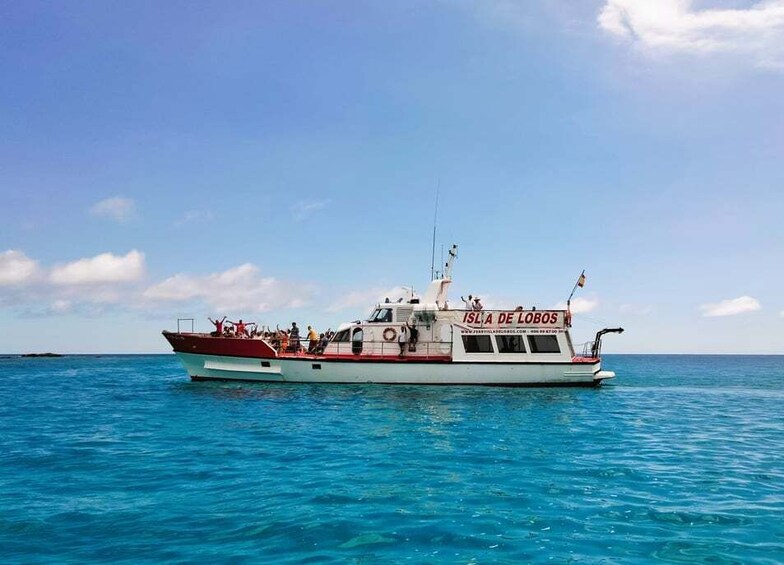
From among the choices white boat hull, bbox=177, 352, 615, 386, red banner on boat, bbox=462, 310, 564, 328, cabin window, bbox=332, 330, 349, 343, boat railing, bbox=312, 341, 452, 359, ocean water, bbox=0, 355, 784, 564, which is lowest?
ocean water, bbox=0, 355, 784, 564

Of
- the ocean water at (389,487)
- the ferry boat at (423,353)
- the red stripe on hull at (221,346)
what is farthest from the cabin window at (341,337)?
the ocean water at (389,487)

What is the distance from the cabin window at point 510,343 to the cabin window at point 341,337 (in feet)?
26.3

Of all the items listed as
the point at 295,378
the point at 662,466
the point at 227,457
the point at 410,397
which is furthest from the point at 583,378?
the point at 227,457

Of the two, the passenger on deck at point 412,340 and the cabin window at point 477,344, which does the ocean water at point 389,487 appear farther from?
the passenger on deck at point 412,340

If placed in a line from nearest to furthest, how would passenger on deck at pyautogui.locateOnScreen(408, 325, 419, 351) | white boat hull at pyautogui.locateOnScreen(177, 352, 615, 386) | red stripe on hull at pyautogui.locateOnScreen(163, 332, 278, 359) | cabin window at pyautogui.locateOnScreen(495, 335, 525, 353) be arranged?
1. white boat hull at pyautogui.locateOnScreen(177, 352, 615, 386)
2. red stripe on hull at pyautogui.locateOnScreen(163, 332, 278, 359)
3. cabin window at pyautogui.locateOnScreen(495, 335, 525, 353)
4. passenger on deck at pyautogui.locateOnScreen(408, 325, 419, 351)

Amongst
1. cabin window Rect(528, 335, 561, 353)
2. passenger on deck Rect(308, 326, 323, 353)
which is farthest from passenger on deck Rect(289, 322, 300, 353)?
cabin window Rect(528, 335, 561, 353)

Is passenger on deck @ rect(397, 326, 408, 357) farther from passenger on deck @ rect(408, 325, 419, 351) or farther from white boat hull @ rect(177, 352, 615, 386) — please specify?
white boat hull @ rect(177, 352, 615, 386)

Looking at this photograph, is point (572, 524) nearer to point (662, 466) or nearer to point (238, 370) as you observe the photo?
point (662, 466)

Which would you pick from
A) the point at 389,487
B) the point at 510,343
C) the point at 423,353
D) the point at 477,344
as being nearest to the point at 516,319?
the point at 510,343

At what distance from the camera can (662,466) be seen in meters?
12.2

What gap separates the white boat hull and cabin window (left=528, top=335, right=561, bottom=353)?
74 cm

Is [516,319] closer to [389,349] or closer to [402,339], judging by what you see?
[402,339]

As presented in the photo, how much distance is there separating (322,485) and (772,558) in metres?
7.06

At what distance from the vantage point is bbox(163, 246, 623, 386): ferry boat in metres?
28.4
